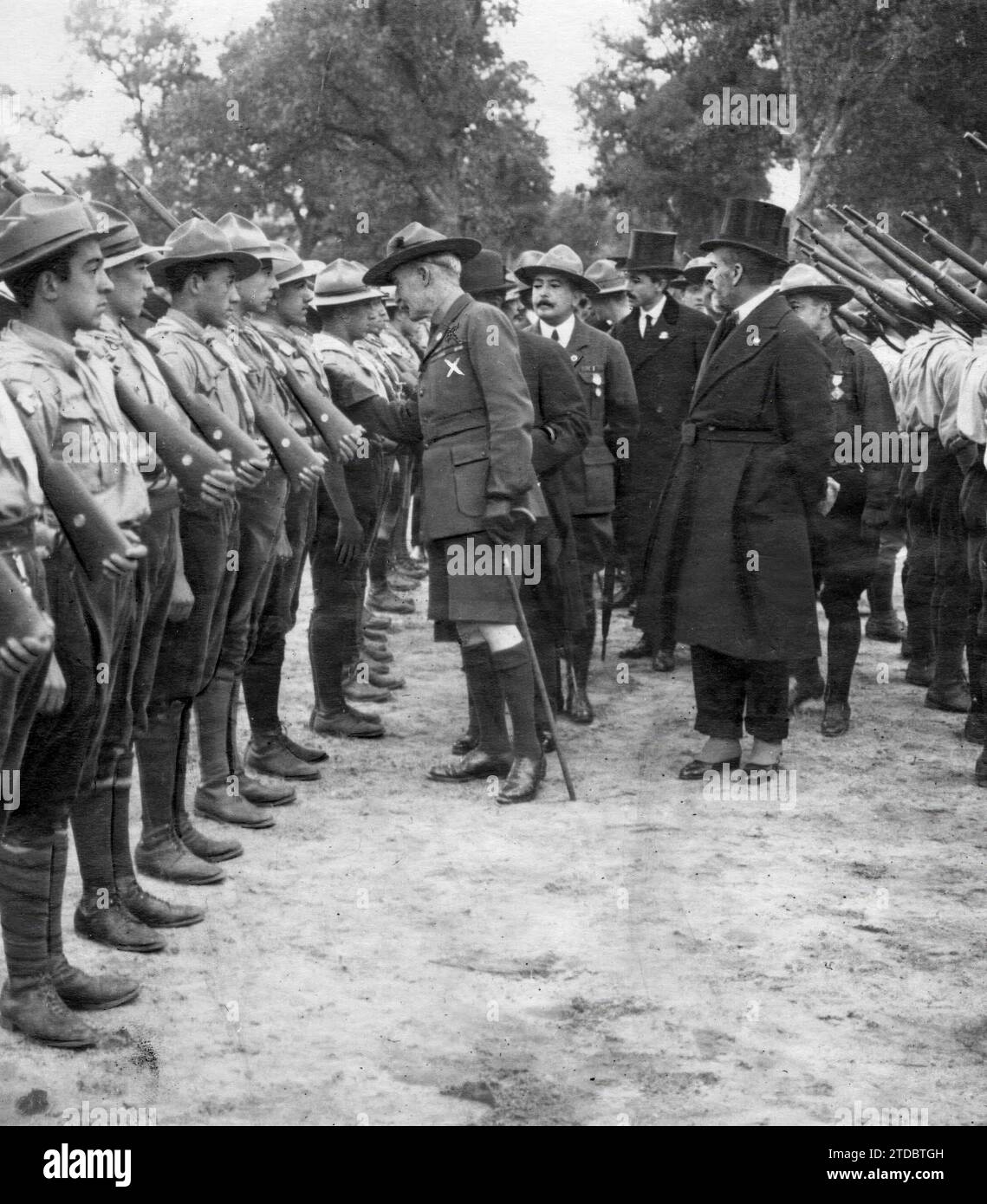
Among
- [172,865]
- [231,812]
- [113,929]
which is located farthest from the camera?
[231,812]

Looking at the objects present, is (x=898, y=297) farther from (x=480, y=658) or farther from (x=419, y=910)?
(x=419, y=910)

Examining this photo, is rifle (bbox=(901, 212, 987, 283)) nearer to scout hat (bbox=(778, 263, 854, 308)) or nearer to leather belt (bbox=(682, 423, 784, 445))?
scout hat (bbox=(778, 263, 854, 308))

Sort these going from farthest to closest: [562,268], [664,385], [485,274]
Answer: [664,385]
[562,268]
[485,274]

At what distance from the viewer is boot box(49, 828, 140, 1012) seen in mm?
4453

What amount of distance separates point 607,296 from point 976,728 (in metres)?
4.65

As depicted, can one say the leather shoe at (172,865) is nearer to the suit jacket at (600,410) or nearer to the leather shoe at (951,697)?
the suit jacket at (600,410)

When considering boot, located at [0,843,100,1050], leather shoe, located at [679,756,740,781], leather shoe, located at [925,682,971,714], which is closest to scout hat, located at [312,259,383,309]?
leather shoe, located at [679,756,740,781]

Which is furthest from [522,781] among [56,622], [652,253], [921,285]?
[652,253]

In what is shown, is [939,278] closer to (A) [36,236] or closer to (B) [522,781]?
(B) [522,781]

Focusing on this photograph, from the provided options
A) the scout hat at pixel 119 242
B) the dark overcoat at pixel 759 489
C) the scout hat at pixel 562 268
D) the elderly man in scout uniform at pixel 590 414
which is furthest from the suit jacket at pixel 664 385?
the scout hat at pixel 119 242

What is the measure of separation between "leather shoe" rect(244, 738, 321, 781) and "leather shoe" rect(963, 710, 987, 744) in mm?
3159

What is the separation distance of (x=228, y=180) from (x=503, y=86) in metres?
6.33

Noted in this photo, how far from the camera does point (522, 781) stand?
708cm

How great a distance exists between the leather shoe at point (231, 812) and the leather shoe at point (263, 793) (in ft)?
0.73
